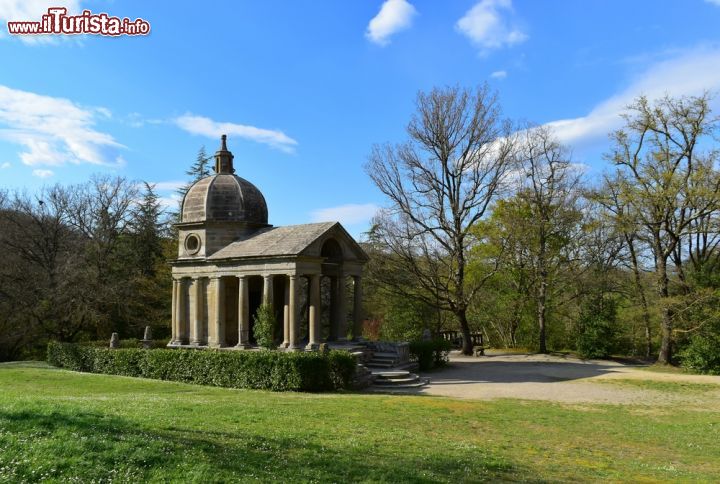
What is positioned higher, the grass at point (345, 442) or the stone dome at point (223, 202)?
the stone dome at point (223, 202)

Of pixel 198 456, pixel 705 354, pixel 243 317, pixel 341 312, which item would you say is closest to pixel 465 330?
pixel 341 312

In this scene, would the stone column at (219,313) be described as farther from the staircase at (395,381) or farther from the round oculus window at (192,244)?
the staircase at (395,381)

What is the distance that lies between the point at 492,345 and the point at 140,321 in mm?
28883

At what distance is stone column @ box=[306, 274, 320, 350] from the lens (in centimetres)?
2451

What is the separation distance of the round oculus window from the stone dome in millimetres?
940

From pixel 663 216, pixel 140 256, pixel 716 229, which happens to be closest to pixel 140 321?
pixel 140 256

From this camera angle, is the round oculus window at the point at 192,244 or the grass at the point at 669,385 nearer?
the grass at the point at 669,385

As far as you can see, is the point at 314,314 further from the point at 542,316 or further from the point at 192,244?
the point at 542,316

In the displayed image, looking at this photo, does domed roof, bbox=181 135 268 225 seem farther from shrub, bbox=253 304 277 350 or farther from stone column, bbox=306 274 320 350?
shrub, bbox=253 304 277 350

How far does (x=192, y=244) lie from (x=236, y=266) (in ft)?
13.0

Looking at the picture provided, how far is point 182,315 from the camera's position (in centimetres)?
2933

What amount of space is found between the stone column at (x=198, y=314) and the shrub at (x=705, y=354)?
25.7m

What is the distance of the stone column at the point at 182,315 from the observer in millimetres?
29219

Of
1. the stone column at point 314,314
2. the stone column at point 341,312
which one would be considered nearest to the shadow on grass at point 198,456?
the stone column at point 314,314
